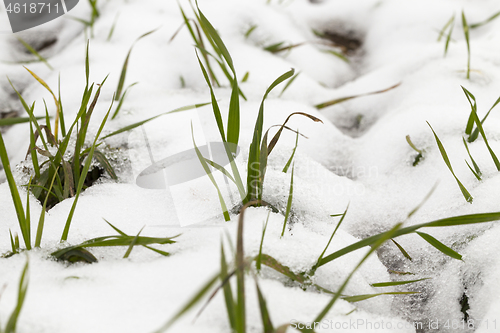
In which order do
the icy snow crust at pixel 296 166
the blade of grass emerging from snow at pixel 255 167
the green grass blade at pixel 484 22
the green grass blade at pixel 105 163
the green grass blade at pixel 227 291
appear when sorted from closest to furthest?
the green grass blade at pixel 227 291 < the icy snow crust at pixel 296 166 < the blade of grass emerging from snow at pixel 255 167 < the green grass blade at pixel 105 163 < the green grass blade at pixel 484 22

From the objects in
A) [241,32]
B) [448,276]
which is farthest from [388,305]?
[241,32]

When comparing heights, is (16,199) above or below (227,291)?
above


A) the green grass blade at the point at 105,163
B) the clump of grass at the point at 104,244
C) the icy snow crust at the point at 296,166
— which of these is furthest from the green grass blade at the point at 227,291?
the green grass blade at the point at 105,163

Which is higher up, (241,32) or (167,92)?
(241,32)

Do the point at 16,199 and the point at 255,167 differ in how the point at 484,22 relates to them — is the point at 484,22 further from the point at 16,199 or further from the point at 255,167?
the point at 16,199

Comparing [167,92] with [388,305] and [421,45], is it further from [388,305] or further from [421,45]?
[421,45]

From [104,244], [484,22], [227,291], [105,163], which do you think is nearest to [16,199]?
[104,244]

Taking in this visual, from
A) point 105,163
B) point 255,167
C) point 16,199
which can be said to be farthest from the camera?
point 105,163

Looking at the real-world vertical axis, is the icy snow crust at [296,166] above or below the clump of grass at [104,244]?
above

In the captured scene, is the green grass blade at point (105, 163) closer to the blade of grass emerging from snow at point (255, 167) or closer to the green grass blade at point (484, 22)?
the blade of grass emerging from snow at point (255, 167)
